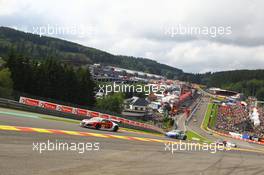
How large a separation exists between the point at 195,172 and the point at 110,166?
3.61m

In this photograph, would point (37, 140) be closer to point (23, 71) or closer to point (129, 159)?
point (129, 159)

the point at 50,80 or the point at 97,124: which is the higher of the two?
the point at 50,80

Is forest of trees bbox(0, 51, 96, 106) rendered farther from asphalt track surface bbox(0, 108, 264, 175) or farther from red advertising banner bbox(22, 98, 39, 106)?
asphalt track surface bbox(0, 108, 264, 175)

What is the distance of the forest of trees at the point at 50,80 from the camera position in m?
51.8

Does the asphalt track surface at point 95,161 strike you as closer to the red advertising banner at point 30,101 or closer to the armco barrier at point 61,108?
the red advertising banner at point 30,101

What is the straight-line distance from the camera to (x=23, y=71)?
51875 mm

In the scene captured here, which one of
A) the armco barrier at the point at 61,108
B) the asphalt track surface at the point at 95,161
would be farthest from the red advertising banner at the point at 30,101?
the asphalt track surface at the point at 95,161

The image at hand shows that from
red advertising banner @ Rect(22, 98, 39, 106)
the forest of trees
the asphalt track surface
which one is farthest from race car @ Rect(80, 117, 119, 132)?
the forest of trees

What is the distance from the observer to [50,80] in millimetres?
55406

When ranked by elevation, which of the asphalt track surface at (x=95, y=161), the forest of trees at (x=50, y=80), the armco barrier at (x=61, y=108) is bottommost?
the asphalt track surface at (x=95, y=161)

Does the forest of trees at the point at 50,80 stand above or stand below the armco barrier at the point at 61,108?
above

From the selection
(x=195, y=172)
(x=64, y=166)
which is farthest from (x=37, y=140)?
(x=195, y=172)

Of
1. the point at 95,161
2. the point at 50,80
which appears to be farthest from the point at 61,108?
the point at 95,161

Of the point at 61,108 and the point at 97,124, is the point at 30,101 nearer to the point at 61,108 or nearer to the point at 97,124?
the point at 61,108
